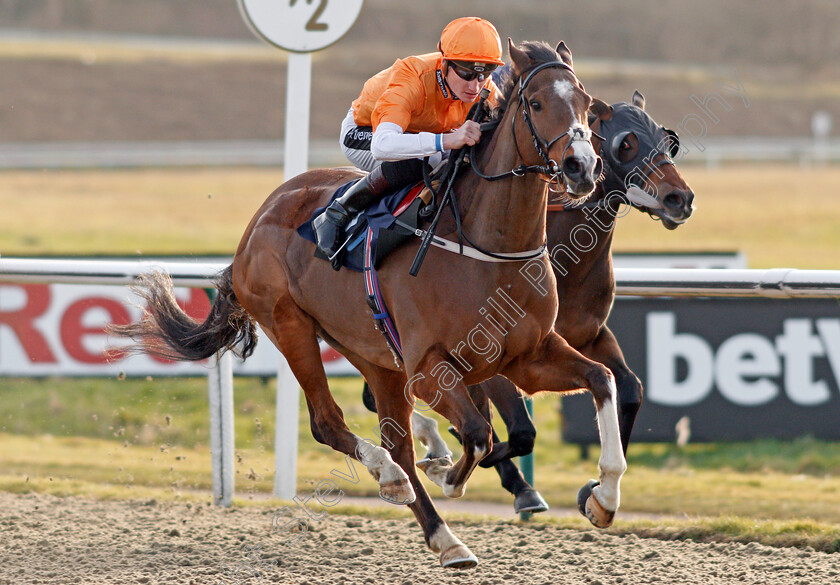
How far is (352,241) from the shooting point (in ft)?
13.1

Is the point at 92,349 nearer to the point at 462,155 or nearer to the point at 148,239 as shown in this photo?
the point at 462,155

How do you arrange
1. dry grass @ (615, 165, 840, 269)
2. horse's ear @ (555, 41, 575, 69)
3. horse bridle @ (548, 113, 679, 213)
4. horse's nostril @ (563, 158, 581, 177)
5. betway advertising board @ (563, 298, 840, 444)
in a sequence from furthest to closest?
dry grass @ (615, 165, 840, 269), betway advertising board @ (563, 298, 840, 444), horse bridle @ (548, 113, 679, 213), horse's ear @ (555, 41, 575, 69), horse's nostril @ (563, 158, 581, 177)

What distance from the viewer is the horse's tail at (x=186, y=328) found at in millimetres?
4914

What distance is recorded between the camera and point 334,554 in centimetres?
443

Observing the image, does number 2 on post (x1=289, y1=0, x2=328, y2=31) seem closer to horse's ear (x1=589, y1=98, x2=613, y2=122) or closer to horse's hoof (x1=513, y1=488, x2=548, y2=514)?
horse's ear (x1=589, y1=98, x2=613, y2=122)

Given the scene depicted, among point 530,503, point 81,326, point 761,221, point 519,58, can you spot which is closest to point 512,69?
point 519,58

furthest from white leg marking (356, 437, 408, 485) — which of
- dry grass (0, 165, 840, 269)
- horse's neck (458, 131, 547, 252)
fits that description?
dry grass (0, 165, 840, 269)

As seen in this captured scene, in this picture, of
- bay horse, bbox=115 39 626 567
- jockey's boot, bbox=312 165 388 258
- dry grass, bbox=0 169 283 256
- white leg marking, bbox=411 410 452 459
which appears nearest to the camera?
bay horse, bbox=115 39 626 567

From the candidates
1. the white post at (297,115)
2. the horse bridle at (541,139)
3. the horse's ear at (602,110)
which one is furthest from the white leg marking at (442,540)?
the white post at (297,115)

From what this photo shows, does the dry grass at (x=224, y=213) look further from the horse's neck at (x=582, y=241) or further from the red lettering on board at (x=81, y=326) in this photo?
the horse's neck at (x=582, y=241)

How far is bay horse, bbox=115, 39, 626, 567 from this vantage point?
3.28 meters

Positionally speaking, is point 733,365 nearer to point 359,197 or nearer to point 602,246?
point 602,246

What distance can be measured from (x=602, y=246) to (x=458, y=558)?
1508 millimetres

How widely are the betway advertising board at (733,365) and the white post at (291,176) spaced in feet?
6.11
